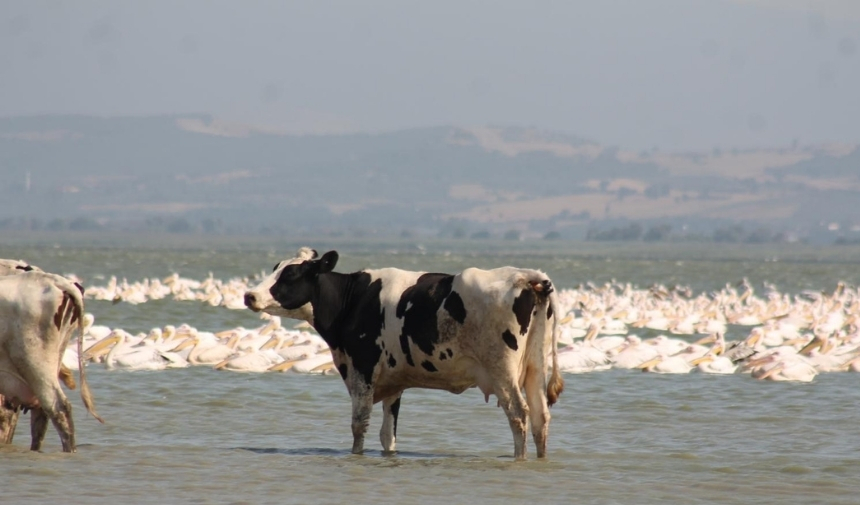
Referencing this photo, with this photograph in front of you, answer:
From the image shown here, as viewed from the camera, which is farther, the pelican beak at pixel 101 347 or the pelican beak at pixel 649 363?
the pelican beak at pixel 649 363

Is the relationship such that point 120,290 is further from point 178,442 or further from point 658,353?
point 178,442

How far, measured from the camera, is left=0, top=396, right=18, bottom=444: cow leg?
40.0 ft

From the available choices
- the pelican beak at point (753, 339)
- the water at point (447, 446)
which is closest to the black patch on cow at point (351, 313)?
the water at point (447, 446)

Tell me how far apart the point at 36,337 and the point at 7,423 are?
1.19 metres

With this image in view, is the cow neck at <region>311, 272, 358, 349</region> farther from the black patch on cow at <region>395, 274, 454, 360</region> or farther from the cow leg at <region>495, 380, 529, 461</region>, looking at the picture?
the cow leg at <region>495, 380, 529, 461</region>

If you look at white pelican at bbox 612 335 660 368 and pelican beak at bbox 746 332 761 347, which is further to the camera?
pelican beak at bbox 746 332 761 347

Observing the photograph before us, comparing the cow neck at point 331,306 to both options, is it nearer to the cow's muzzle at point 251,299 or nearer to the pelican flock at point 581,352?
the cow's muzzle at point 251,299

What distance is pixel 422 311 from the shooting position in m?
12.0

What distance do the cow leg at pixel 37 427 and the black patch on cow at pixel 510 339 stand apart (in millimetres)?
3967

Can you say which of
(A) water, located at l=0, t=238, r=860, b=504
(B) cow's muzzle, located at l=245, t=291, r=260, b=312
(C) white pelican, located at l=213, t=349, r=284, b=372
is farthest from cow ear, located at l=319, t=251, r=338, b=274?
(C) white pelican, located at l=213, t=349, r=284, b=372

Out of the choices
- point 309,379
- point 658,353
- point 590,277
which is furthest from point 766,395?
point 590,277

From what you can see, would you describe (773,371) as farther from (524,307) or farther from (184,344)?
(184,344)

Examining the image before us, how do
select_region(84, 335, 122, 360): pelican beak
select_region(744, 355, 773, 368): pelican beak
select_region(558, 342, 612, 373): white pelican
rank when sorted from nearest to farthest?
1. select_region(84, 335, 122, 360): pelican beak
2. select_region(744, 355, 773, 368): pelican beak
3. select_region(558, 342, 612, 373): white pelican

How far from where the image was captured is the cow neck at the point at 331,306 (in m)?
12.7
